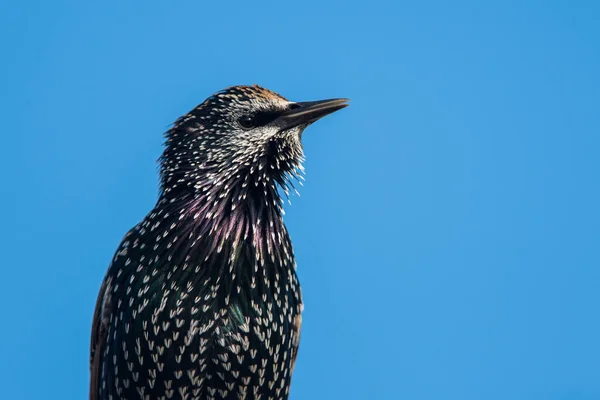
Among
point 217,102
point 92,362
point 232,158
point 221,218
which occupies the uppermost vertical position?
point 217,102

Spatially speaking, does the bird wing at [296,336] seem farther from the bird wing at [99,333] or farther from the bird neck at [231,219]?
the bird wing at [99,333]

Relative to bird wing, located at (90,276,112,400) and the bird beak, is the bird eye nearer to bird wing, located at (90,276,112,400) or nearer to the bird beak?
the bird beak

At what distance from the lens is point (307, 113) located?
4062mm

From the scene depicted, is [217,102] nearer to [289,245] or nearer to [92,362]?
[289,245]

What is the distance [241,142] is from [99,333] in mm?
1184

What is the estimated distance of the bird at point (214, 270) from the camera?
151 inches

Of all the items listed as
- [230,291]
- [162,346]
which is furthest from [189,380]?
[230,291]

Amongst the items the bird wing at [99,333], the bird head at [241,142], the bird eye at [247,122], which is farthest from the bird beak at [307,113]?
the bird wing at [99,333]

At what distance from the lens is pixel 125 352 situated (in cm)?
393

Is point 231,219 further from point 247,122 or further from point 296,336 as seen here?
point 296,336

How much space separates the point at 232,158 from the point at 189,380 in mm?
1036

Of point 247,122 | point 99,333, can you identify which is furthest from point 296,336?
point 247,122

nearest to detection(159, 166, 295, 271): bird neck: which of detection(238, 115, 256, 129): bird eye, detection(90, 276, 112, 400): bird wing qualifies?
detection(238, 115, 256, 129): bird eye

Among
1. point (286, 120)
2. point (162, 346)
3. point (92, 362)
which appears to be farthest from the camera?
point (92, 362)
